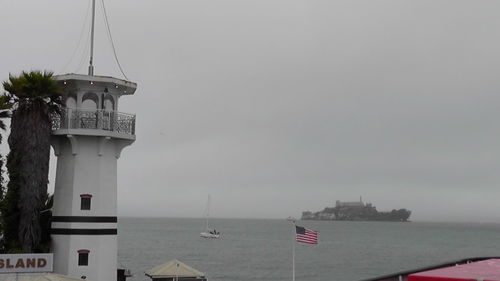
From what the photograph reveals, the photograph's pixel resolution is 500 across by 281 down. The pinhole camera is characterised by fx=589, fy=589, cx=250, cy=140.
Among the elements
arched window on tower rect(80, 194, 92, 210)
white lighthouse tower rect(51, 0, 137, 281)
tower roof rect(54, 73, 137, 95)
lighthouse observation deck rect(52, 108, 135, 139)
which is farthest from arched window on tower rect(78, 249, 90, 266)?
tower roof rect(54, 73, 137, 95)

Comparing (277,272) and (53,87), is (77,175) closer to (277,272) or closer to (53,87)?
(53,87)

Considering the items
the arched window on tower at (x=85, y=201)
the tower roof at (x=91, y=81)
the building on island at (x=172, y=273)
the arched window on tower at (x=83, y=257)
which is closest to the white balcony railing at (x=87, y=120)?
the tower roof at (x=91, y=81)

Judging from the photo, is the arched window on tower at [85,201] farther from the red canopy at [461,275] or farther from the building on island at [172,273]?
the red canopy at [461,275]

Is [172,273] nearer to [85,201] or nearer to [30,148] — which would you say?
[85,201]

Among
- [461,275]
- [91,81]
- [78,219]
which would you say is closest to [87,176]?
[78,219]

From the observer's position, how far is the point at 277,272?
98000 mm

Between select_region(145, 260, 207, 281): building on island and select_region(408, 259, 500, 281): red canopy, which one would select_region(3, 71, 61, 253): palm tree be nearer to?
select_region(145, 260, 207, 281): building on island

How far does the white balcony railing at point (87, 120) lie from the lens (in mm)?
28891

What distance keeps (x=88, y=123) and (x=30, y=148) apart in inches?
118

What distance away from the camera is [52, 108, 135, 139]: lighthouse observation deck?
2858cm

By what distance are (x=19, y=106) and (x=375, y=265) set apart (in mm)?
96117

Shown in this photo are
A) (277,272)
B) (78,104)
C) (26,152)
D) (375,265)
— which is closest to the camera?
(26,152)

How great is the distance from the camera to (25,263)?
23.5 m

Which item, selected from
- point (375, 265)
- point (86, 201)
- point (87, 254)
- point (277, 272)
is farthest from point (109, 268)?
point (375, 265)
